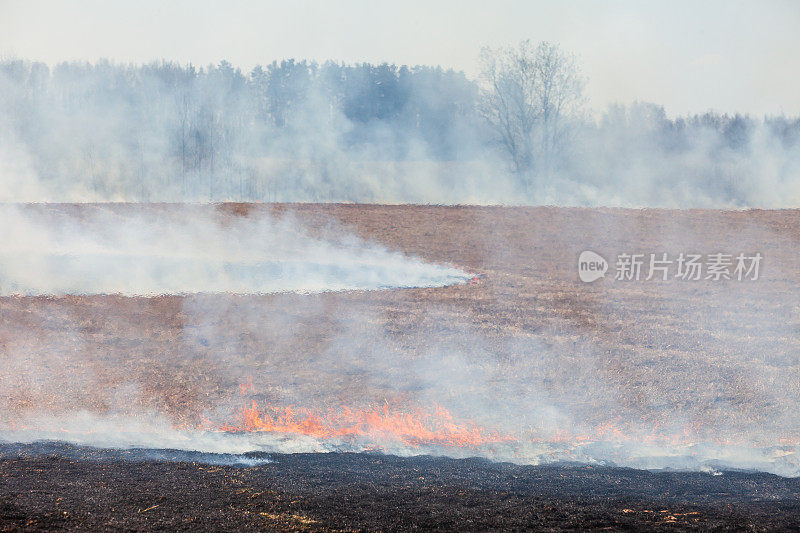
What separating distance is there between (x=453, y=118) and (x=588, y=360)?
10388mm

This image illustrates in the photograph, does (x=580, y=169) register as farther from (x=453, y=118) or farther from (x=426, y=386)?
(x=426, y=386)

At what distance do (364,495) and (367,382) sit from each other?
4.95 m

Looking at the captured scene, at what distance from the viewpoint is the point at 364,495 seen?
6246mm

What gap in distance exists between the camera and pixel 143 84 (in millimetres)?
11953

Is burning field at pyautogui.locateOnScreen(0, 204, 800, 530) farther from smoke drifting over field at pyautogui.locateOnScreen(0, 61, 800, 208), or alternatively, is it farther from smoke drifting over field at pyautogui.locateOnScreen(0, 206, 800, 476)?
smoke drifting over field at pyautogui.locateOnScreen(0, 61, 800, 208)

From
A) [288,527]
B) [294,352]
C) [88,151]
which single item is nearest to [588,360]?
[294,352]

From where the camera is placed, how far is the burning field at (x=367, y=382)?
6152 mm

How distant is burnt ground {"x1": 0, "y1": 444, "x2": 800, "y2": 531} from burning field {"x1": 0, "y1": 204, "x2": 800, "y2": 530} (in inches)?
1.4

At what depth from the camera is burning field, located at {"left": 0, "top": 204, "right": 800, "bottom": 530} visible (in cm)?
615

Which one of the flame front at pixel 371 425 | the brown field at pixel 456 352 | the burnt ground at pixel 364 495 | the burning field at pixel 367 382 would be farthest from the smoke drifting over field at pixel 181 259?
the burnt ground at pixel 364 495

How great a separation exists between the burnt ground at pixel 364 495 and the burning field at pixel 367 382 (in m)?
0.04

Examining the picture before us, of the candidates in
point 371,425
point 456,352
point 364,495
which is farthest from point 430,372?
point 364,495

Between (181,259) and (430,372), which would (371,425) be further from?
(181,259)

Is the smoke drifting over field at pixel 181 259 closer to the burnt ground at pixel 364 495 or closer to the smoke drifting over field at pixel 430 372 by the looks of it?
the smoke drifting over field at pixel 430 372
